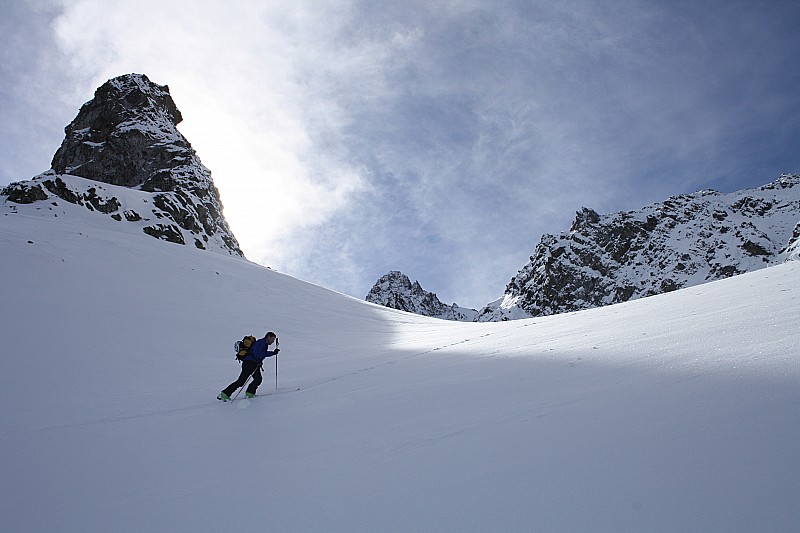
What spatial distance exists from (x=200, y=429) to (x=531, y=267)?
172823 millimetres

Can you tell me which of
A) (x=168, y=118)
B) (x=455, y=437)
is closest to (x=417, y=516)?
(x=455, y=437)

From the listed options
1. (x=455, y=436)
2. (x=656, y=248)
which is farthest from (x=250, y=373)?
(x=656, y=248)

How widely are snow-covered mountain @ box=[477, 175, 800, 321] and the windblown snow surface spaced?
136079mm

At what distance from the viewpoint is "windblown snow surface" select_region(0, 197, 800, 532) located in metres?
2.13

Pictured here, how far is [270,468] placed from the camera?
11.4ft

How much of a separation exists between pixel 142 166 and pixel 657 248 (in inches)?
5990

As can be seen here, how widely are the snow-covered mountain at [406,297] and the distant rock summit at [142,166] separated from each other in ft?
345

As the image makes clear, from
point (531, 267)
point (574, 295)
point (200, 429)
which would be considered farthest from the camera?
point (531, 267)

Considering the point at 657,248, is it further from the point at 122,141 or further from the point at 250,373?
the point at 250,373

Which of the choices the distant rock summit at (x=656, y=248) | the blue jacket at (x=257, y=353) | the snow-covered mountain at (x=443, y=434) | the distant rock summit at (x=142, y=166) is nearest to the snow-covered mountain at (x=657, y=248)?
the distant rock summit at (x=656, y=248)

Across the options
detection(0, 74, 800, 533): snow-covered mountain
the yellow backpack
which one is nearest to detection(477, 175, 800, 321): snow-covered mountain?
detection(0, 74, 800, 533): snow-covered mountain

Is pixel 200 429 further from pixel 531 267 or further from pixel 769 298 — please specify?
pixel 531 267

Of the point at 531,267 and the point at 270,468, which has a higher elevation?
the point at 531,267

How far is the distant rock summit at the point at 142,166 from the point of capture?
164 feet
